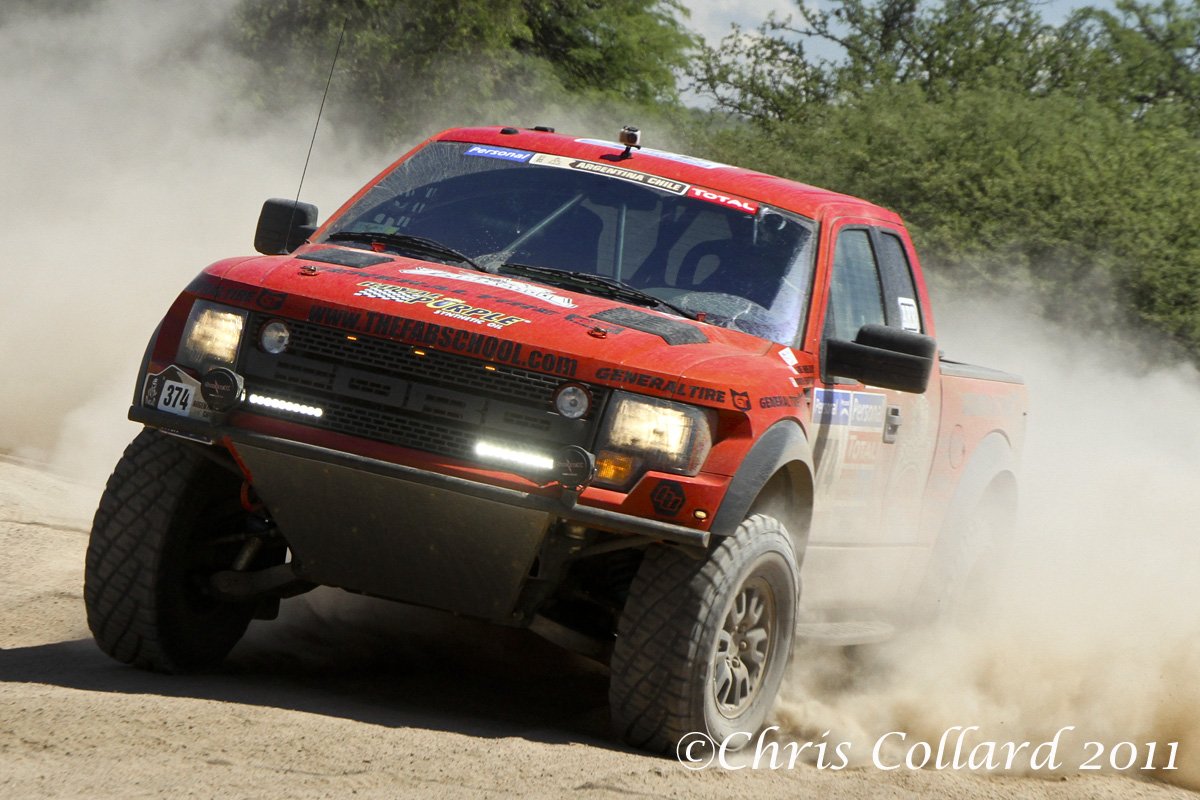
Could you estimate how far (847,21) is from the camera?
3500cm

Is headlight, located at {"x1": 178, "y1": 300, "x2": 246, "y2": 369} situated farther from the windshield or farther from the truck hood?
the windshield

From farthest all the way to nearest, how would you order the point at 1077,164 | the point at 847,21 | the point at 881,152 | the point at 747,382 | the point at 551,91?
the point at 847,21
the point at 551,91
the point at 881,152
the point at 1077,164
the point at 747,382

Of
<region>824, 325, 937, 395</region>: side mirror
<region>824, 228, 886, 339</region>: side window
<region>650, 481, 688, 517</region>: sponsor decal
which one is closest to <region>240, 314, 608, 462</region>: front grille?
<region>650, 481, 688, 517</region>: sponsor decal

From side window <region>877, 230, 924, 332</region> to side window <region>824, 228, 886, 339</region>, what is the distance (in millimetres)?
101

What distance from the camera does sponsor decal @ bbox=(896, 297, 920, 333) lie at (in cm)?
663

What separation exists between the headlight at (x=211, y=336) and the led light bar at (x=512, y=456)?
803 mm

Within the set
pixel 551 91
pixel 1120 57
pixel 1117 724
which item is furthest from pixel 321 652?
pixel 1120 57

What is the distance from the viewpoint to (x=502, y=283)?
522 centimetres

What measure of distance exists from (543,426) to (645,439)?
0.29 meters

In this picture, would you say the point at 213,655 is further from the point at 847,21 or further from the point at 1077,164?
the point at 847,21

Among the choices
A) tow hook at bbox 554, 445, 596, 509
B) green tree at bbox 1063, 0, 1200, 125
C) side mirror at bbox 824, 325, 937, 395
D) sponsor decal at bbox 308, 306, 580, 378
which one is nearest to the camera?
tow hook at bbox 554, 445, 596, 509

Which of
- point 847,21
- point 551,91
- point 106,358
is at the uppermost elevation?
point 847,21

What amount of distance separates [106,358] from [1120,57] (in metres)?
23.6

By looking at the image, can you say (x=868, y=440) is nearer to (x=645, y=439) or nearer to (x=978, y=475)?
(x=978, y=475)
